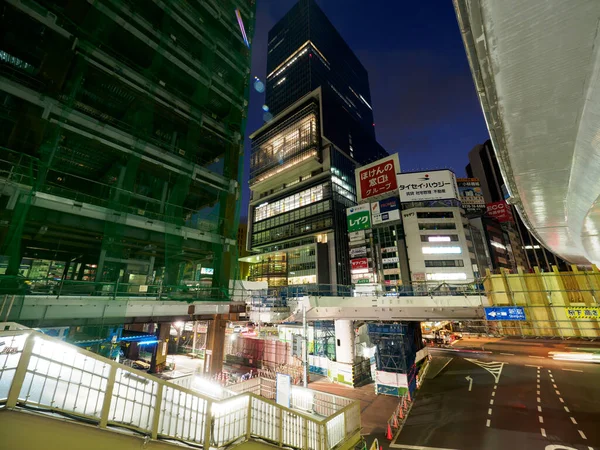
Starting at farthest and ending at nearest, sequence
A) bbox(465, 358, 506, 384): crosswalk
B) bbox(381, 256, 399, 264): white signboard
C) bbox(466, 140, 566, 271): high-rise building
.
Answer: bbox(466, 140, 566, 271): high-rise building → bbox(381, 256, 399, 264): white signboard → bbox(465, 358, 506, 384): crosswalk

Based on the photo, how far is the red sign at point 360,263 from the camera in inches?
1997

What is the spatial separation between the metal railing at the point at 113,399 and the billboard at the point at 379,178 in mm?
47707

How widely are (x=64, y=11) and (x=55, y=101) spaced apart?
6.57 metres

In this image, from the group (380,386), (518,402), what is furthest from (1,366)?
(518,402)

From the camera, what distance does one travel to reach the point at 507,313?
302 inches

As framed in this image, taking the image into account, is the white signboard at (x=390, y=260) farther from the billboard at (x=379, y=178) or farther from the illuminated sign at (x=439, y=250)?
the billboard at (x=379, y=178)

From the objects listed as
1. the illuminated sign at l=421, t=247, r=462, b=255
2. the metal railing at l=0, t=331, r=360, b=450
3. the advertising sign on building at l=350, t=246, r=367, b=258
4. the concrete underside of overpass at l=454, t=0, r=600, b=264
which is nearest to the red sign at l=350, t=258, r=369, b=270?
the advertising sign on building at l=350, t=246, r=367, b=258

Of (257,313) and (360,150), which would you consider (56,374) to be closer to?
(257,313)

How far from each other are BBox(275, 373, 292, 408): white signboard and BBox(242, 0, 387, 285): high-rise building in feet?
140

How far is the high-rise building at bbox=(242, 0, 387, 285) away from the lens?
58.3 meters

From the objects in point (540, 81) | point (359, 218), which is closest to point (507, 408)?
point (540, 81)

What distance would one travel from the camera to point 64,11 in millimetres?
14062

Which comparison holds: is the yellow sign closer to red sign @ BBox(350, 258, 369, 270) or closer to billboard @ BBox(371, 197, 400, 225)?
billboard @ BBox(371, 197, 400, 225)

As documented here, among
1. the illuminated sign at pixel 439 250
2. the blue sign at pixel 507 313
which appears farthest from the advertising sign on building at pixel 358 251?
the blue sign at pixel 507 313
